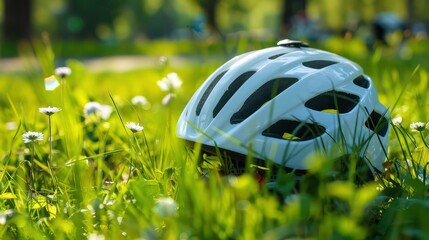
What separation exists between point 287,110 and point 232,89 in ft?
1.03

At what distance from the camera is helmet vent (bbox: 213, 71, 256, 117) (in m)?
2.95

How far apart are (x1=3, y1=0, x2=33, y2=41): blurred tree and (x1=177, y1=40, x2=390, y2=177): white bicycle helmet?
767 inches

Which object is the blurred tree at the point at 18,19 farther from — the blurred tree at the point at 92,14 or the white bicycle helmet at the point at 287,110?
the blurred tree at the point at 92,14

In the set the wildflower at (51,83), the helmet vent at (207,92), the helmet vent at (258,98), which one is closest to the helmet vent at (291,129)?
the helmet vent at (258,98)

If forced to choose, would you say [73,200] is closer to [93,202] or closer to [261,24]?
[93,202]

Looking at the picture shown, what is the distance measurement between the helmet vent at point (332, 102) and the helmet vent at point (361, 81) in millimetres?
188

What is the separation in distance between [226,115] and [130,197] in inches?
20.8

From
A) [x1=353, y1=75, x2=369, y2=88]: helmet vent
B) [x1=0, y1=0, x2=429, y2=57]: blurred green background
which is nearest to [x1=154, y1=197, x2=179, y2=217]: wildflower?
[x1=353, y1=75, x2=369, y2=88]: helmet vent

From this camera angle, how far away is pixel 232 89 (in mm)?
3018

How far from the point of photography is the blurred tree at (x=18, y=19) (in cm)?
2150

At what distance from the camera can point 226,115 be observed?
2844 mm

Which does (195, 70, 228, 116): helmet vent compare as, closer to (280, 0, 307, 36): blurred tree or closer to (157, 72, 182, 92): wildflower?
(157, 72, 182, 92): wildflower

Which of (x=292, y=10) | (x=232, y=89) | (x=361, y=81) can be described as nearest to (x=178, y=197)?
(x=232, y=89)

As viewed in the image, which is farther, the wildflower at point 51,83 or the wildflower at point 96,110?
→ the wildflower at point 96,110
